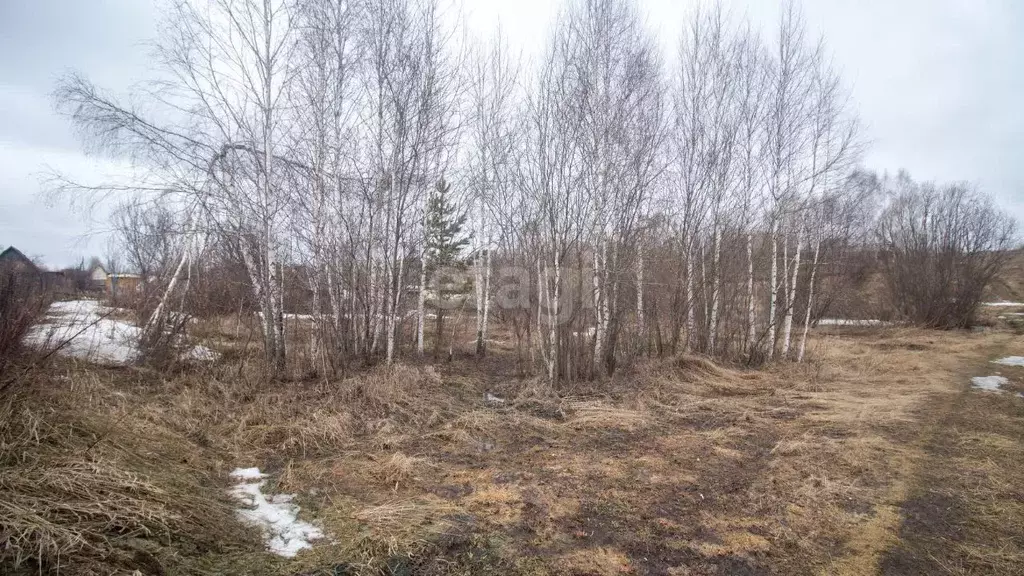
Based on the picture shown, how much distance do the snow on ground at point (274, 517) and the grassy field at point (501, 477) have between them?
0.09 metres

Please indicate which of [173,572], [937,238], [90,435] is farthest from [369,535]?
[937,238]

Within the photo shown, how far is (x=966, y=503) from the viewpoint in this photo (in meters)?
3.78

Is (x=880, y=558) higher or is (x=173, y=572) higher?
(x=173, y=572)

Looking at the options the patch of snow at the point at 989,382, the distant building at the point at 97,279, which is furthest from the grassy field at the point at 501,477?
the distant building at the point at 97,279

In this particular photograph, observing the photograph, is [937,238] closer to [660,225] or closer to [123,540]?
[660,225]

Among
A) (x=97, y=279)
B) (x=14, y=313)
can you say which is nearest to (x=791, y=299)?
(x=14, y=313)

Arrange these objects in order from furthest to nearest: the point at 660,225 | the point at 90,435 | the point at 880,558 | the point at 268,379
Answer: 1. the point at 660,225
2. the point at 268,379
3. the point at 90,435
4. the point at 880,558

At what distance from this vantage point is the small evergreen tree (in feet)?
33.8

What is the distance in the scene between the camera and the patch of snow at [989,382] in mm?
8422

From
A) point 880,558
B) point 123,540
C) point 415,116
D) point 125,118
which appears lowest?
point 880,558

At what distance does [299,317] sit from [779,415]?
8.08 meters

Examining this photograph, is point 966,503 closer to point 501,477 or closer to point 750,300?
point 501,477

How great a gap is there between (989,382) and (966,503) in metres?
7.66

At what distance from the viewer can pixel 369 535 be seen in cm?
302
